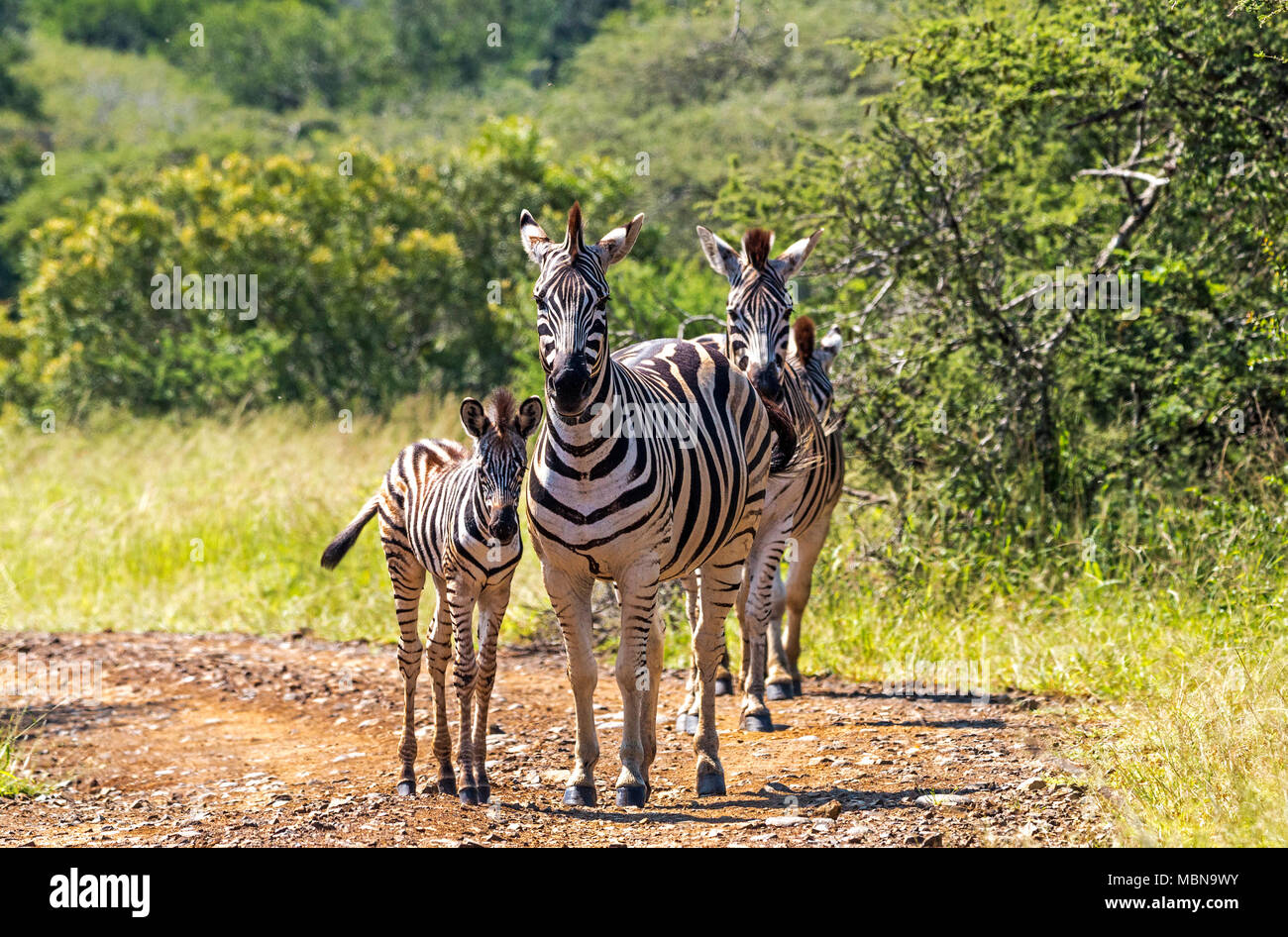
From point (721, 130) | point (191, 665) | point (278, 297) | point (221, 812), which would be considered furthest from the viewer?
point (721, 130)

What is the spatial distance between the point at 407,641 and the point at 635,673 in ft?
3.80

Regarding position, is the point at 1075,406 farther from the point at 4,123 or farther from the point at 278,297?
the point at 4,123

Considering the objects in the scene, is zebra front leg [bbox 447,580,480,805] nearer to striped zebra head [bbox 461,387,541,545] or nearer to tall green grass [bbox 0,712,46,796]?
striped zebra head [bbox 461,387,541,545]

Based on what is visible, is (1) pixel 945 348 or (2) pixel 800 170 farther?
(2) pixel 800 170

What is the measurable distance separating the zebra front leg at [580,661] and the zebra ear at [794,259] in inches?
90.2

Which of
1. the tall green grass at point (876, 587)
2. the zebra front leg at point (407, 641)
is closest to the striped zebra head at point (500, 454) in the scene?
the zebra front leg at point (407, 641)

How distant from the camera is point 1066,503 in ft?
32.1

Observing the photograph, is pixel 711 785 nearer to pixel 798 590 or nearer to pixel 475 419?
pixel 475 419

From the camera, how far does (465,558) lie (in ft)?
19.6

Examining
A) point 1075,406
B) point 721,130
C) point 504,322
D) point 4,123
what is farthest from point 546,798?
point 4,123

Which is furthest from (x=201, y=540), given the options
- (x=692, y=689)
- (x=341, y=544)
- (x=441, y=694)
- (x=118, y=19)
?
(x=118, y=19)

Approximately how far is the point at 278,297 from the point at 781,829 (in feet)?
43.5

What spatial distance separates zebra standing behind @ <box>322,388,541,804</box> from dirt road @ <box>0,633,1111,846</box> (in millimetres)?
292

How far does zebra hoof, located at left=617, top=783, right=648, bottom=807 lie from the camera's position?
595cm
